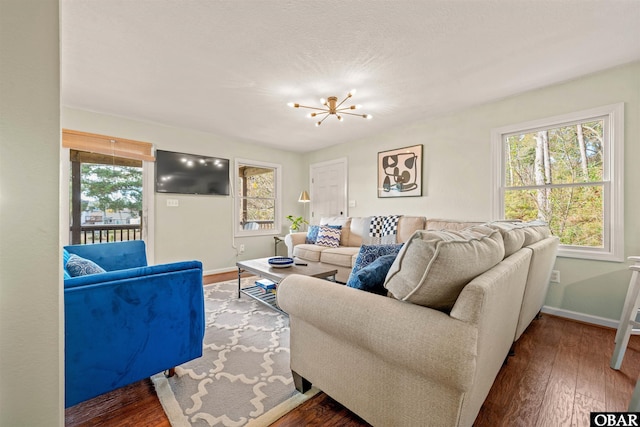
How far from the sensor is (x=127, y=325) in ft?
4.21

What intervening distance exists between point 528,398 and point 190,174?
438cm

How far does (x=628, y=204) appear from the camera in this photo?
2.28 metres

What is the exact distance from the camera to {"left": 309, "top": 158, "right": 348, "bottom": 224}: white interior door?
480 centimetres

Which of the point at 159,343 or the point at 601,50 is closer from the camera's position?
the point at 159,343

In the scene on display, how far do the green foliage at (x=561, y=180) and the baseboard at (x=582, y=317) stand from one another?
0.66m

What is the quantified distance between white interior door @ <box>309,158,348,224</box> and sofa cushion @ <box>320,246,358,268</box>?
132 cm

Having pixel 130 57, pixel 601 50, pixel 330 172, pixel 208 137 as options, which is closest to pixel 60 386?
pixel 130 57

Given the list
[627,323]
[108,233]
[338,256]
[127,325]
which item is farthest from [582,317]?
[108,233]

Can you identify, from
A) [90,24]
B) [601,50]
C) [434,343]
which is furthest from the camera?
[601,50]

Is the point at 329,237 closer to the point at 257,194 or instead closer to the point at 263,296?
the point at 263,296

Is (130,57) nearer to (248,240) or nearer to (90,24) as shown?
(90,24)

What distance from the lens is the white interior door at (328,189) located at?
15.7ft

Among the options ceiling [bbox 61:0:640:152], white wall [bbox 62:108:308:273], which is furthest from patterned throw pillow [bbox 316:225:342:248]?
ceiling [bbox 61:0:640:152]

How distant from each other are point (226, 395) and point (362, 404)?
783 millimetres
